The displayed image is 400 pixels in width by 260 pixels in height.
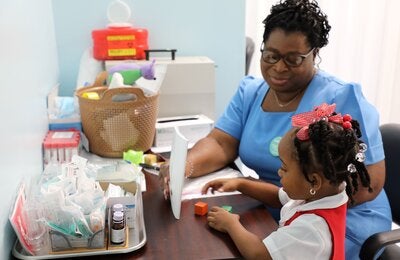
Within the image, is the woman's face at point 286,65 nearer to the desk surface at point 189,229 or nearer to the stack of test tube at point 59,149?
the desk surface at point 189,229

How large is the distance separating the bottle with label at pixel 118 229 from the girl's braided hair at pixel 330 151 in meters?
0.44

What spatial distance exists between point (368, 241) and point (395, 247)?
20 cm

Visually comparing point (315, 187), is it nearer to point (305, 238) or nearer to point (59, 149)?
point (305, 238)

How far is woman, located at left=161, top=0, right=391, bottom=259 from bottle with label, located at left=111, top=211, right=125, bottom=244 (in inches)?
18.1

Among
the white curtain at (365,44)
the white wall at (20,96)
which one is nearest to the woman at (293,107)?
the white wall at (20,96)

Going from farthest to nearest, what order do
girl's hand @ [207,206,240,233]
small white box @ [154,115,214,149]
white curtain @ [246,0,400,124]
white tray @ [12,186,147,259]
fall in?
white curtain @ [246,0,400,124] < small white box @ [154,115,214,149] < girl's hand @ [207,206,240,233] < white tray @ [12,186,147,259]

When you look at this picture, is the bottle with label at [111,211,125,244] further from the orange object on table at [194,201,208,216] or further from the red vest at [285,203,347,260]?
the red vest at [285,203,347,260]

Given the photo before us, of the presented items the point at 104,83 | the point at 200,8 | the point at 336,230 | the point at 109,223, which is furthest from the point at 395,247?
the point at 200,8

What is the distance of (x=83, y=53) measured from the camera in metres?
2.07

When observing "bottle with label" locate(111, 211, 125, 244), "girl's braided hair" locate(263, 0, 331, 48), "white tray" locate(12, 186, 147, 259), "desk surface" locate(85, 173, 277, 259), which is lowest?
"desk surface" locate(85, 173, 277, 259)

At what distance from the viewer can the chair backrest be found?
145cm

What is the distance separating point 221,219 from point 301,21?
68 cm

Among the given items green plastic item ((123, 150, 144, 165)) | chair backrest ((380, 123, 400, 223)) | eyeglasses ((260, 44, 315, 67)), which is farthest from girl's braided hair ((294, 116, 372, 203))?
green plastic item ((123, 150, 144, 165))

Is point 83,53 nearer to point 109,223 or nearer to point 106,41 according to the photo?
point 106,41
